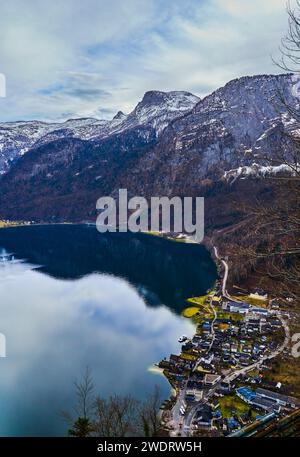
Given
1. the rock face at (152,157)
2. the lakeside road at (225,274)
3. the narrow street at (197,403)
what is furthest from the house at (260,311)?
the rock face at (152,157)

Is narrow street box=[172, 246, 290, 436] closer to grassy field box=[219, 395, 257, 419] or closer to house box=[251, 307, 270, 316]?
grassy field box=[219, 395, 257, 419]

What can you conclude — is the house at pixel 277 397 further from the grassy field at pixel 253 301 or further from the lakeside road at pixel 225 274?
the lakeside road at pixel 225 274

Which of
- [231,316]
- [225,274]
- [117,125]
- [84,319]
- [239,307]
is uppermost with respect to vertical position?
[117,125]

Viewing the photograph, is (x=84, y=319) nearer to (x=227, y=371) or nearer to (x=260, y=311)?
(x=227, y=371)

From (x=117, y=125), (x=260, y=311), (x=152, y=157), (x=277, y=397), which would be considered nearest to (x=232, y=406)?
(x=277, y=397)

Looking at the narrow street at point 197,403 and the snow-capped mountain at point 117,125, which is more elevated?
the snow-capped mountain at point 117,125
